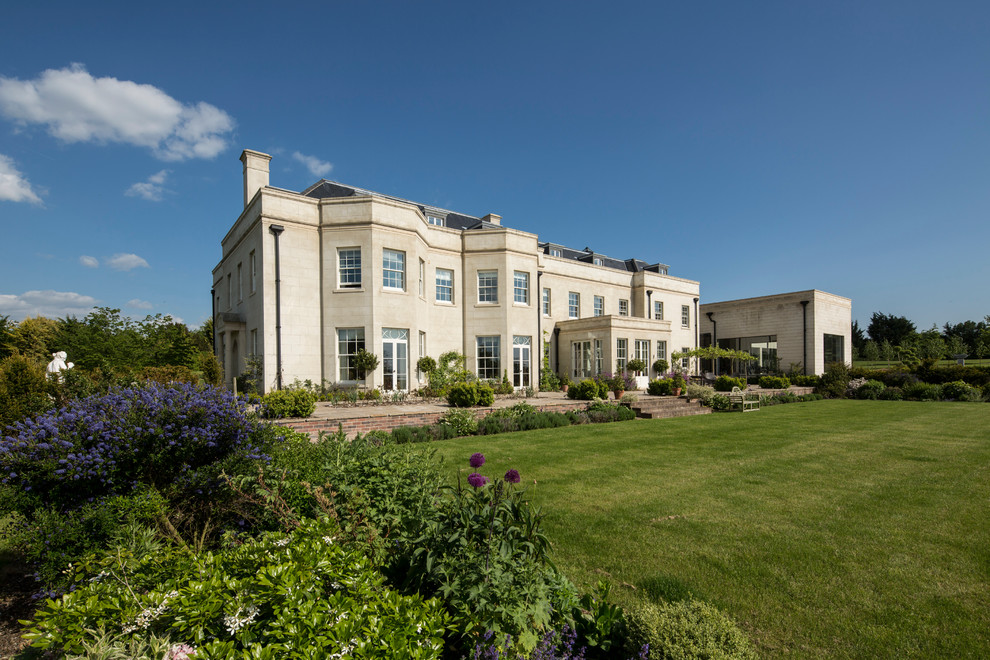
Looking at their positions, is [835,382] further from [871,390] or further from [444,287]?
[444,287]

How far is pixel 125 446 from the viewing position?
358 centimetres

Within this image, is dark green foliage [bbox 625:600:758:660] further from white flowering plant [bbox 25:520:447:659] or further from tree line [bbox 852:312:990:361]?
tree line [bbox 852:312:990:361]

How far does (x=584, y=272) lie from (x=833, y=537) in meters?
22.0

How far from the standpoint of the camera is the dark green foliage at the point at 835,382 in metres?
22.6

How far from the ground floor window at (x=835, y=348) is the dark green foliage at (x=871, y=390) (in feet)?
20.4

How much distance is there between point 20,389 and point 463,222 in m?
18.8

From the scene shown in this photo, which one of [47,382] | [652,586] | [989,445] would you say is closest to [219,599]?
[652,586]

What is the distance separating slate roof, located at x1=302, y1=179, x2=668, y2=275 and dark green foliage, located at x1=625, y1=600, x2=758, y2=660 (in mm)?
17002

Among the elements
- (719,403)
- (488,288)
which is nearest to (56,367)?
(488,288)

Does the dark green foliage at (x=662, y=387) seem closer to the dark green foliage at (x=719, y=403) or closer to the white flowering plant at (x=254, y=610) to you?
the dark green foliage at (x=719, y=403)

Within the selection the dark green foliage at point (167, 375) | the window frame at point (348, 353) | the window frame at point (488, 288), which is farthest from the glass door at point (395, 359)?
the dark green foliage at point (167, 375)

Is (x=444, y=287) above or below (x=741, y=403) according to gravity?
above

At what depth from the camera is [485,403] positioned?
14367mm

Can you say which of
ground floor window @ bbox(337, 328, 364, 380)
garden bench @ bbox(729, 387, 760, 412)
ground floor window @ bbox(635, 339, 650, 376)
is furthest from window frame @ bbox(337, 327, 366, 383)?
garden bench @ bbox(729, 387, 760, 412)
